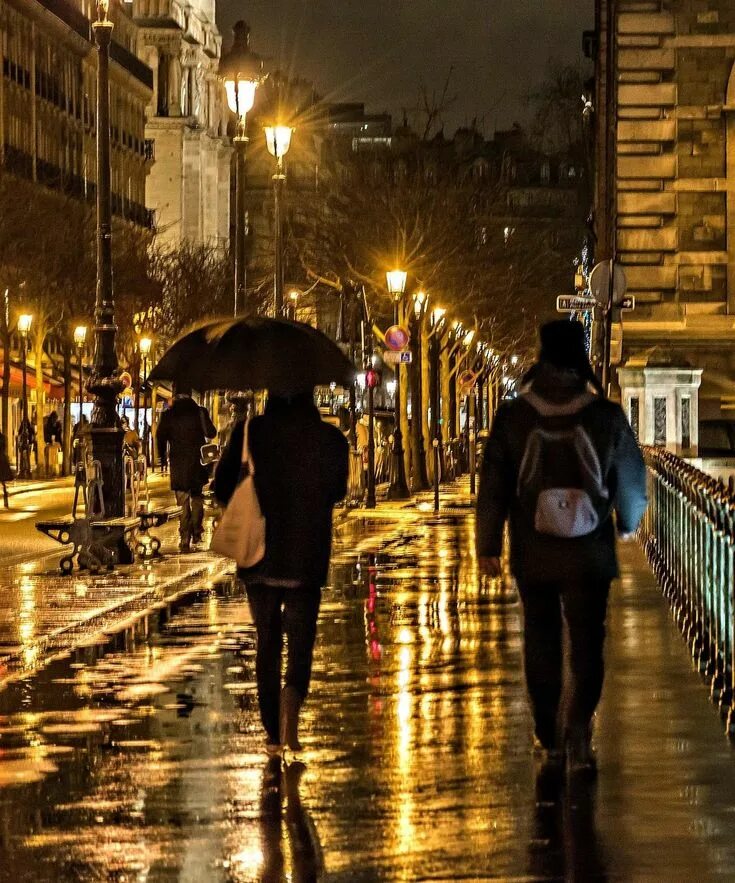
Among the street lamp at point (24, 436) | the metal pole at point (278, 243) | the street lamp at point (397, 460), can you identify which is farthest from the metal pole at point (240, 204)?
the street lamp at point (24, 436)

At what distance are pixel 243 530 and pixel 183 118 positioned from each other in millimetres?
153341

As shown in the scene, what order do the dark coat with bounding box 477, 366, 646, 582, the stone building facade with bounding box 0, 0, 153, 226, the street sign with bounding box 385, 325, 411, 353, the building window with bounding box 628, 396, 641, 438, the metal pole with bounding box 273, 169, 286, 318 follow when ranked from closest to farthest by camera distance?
the dark coat with bounding box 477, 366, 646, 582 → the metal pole with bounding box 273, 169, 286, 318 → the building window with bounding box 628, 396, 641, 438 → the street sign with bounding box 385, 325, 411, 353 → the stone building facade with bounding box 0, 0, 153, 226

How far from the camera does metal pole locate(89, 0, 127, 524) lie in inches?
1013

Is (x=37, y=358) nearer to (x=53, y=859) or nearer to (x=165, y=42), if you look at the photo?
(x=53, y=859)

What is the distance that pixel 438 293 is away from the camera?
67.5m

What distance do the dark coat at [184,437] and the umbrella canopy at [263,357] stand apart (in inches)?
560

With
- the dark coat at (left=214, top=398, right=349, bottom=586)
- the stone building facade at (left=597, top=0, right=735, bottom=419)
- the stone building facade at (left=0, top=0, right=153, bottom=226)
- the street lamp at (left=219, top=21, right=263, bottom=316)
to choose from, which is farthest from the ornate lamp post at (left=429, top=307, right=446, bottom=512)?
the dark coat at (left=214, top=398, right=349, bottom=586)

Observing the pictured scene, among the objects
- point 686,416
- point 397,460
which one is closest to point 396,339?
point 397,460

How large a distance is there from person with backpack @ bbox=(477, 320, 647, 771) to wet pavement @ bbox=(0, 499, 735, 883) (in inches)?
21.4

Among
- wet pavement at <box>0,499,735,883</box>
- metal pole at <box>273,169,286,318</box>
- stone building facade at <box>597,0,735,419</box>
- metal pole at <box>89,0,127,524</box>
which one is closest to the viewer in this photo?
wet pavement at <box>0,499,735,883</box>

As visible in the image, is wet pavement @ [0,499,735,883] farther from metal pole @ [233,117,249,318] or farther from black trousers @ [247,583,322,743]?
metal pole @ [233,117,249,318]

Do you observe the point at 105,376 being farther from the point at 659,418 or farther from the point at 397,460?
the point at 397,460

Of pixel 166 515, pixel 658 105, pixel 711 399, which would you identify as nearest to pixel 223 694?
pixel 166 515

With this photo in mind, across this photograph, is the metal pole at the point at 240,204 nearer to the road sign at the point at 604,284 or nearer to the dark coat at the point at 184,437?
the road sign at the point at 604,284
